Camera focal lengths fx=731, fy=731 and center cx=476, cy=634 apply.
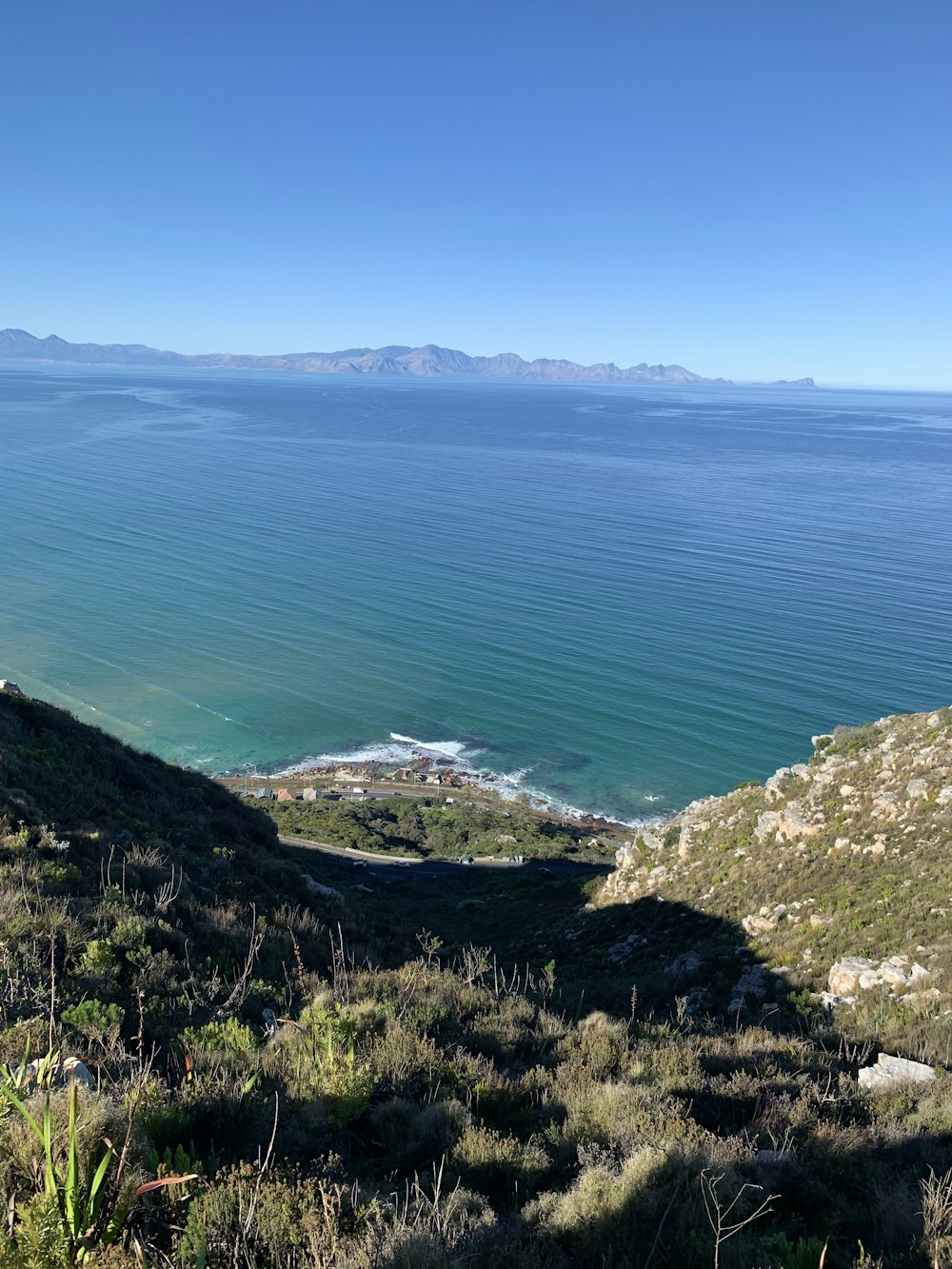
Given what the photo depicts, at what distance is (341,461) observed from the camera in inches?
5310

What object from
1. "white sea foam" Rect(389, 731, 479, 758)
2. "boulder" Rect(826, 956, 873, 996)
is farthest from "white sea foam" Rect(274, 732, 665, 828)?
"boulder" Rect(826, 956, 873, 996)

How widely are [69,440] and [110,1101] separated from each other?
15825 centimetres

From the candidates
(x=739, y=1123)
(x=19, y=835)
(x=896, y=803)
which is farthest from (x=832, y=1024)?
(x=19, y=835)

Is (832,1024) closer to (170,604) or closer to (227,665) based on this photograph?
(227,665)

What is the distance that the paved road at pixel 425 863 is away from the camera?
33.2 metres

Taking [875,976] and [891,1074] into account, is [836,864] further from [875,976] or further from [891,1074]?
[891,1074]

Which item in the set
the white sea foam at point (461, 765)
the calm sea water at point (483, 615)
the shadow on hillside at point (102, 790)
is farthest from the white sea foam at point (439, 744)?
the shadow on hillside at point (102, 790)

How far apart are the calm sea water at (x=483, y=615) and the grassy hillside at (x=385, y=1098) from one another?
109 ft

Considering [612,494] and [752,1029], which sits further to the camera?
[612,494]

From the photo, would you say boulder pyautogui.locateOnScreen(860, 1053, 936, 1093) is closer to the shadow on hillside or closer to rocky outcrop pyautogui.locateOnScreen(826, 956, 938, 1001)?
rocky outcrop pyautogui.locateOnScreen(826, 956, 938, 1001)

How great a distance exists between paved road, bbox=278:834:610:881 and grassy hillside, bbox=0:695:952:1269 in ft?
61.7

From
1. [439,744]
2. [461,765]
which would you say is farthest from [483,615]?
[461,765]

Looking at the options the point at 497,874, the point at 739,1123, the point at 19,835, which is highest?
the point at 19,835

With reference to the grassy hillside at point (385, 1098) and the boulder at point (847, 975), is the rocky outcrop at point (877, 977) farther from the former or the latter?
the grassy hillside at point (385, 1098)
